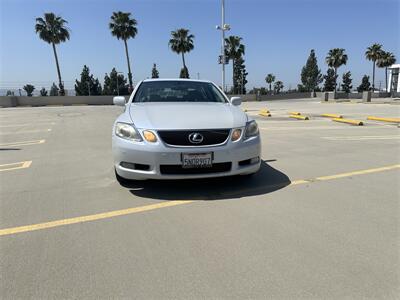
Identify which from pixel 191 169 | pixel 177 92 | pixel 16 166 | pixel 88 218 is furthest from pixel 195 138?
pixel 16 166

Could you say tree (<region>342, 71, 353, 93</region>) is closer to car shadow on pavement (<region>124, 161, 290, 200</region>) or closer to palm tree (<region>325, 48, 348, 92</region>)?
palm tree (<region>325, 48, 348, 92</region>)

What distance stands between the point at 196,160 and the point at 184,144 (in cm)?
24

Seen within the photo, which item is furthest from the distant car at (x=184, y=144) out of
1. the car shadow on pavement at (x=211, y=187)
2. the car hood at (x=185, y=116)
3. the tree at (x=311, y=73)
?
the tree at (x=311, y=73)

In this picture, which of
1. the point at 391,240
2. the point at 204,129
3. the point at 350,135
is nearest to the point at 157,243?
the point at 204,129

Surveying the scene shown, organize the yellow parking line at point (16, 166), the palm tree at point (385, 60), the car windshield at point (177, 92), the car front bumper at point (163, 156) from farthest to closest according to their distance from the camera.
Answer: the palm tree at point (385, 60) → the yellow parking line at point (16, 166) → the car windshield at point (177, 92) → the car front bumper at point (163, 156)

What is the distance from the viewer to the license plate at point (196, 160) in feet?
13.4

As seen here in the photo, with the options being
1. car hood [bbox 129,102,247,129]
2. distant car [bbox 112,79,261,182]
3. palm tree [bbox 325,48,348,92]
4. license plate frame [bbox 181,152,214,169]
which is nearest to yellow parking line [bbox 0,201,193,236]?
distant car [bbox 112,79,261,182]

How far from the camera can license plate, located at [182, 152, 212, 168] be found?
13.4 feet

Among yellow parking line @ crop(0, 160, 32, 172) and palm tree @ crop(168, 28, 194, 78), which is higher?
palm tree @ crop(168, 28, 194, 78)

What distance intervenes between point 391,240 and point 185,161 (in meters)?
2.27

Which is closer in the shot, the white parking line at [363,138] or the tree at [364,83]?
the white parking line at [363,138]

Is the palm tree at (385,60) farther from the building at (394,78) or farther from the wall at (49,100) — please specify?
the wall at (49,100)

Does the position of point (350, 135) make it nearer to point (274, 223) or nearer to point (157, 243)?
point (274, 223)

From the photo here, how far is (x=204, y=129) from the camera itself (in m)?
4.18
